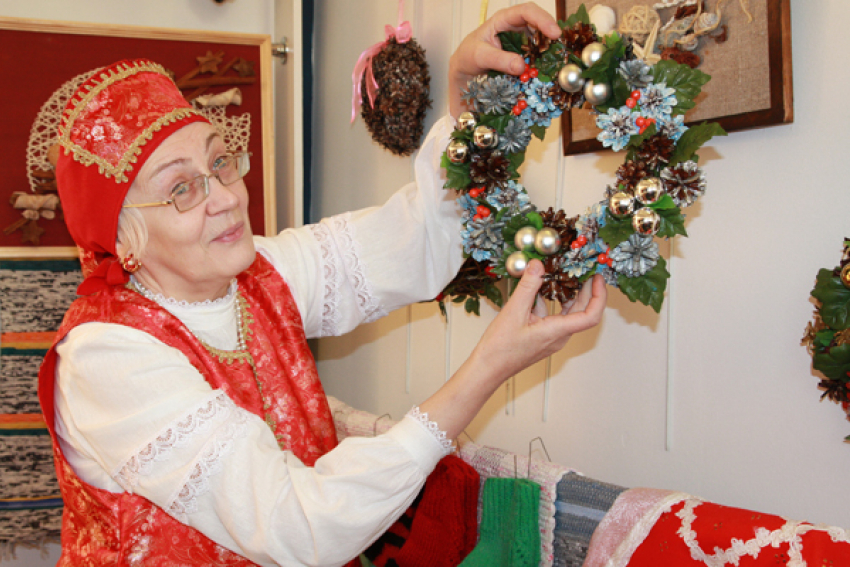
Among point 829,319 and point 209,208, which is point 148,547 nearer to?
point 209,208

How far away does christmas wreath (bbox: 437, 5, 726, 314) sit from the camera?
3.22 ft

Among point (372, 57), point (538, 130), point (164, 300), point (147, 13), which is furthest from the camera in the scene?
point (147, 13)

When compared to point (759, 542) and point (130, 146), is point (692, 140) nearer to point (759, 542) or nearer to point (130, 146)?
point (759, 542)

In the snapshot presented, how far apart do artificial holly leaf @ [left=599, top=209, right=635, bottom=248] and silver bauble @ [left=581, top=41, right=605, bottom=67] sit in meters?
0.23

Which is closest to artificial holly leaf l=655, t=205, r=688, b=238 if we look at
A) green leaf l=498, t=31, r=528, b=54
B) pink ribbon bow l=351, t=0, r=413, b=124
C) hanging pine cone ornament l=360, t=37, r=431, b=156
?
green leaf l=498, t=31, r=528, b=54

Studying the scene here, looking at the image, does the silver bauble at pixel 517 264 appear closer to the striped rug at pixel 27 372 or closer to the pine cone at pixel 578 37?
the pine cone at pixel 578 37

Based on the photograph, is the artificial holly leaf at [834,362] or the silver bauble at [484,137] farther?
the silver bauble at [484,137]

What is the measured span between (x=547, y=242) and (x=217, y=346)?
68 cm

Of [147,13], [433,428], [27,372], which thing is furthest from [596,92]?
[147,13]

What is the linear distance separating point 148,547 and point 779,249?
1177 mm

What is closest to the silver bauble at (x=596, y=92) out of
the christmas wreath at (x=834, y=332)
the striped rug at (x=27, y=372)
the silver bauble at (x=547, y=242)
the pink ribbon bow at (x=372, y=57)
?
the silver bauble at (x=547, y=242)

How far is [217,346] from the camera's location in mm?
1306

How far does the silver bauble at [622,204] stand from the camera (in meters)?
0.98

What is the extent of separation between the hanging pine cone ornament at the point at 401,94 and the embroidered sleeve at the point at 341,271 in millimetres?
533
